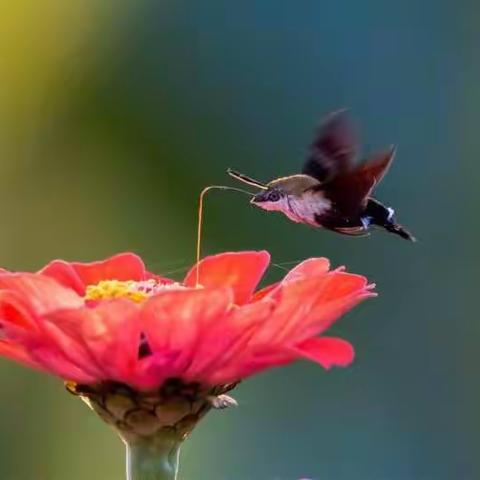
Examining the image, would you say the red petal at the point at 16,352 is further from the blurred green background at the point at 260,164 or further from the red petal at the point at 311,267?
the blurred green background at the point at 260,164

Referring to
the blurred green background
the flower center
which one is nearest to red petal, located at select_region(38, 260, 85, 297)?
the flower center

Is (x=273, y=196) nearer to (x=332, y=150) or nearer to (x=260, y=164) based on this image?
(x=332, y=150)

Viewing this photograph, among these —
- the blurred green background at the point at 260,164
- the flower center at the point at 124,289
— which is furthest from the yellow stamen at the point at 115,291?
the blurred green background at the point at 260,164

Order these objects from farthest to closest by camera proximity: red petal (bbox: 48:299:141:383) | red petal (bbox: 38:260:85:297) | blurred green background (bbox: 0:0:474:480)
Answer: blurred green background (bbox: 0:0:474:480)
red petal (bbox: 38:260:85:297)
red petal (bbox: 48:299:141:383)

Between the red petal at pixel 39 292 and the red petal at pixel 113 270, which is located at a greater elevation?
the red petal at pixel 39 292

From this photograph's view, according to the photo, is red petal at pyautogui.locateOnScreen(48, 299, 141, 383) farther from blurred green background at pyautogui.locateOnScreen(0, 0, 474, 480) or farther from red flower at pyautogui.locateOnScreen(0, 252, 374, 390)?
blurred green background at pyautogui.locateOnScreen(0, 0, 474, 480)

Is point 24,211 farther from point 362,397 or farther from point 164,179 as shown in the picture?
point 362,397

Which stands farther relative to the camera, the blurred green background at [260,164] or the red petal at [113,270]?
the blurred green background at [260,164]
